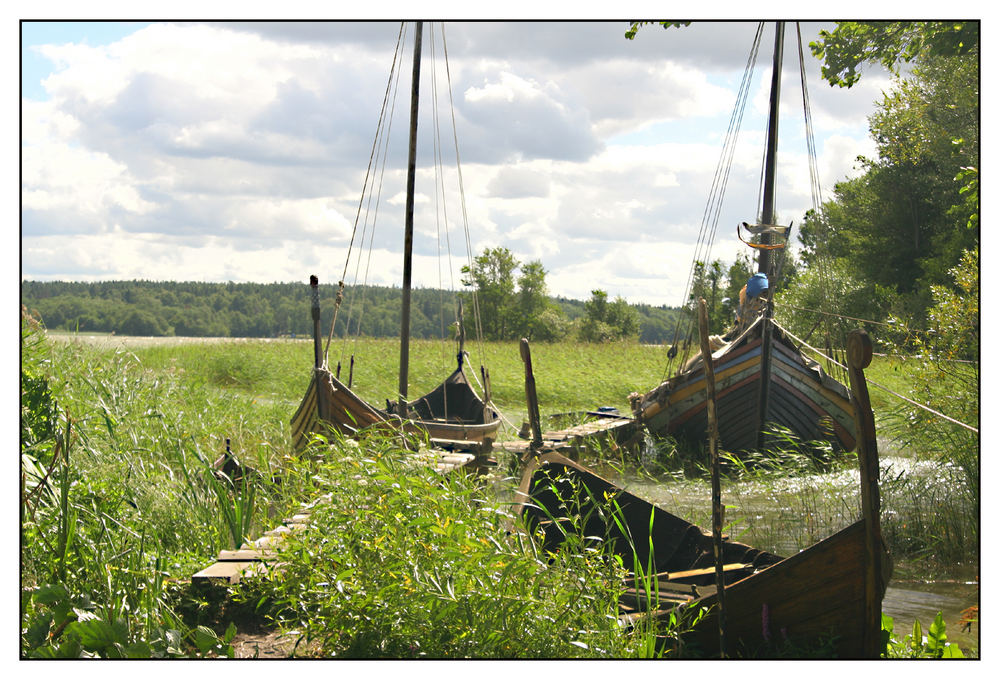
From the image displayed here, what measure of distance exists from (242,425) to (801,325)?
15.8 m

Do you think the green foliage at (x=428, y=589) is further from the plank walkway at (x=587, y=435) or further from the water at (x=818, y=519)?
the plank walkway at (x=587, y=435)

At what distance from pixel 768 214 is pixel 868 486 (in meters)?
7.40

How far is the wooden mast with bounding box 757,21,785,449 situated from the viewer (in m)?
9.59

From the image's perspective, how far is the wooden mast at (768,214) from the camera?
959cm

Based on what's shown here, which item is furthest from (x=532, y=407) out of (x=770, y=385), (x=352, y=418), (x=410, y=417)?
(x=770, y=385)

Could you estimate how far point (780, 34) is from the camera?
9.46 meters

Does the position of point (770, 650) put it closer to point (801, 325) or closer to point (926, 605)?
point (926, 605)

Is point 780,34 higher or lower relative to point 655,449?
higher

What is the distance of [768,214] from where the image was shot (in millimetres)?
10164

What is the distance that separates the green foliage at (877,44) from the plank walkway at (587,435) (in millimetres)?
5246

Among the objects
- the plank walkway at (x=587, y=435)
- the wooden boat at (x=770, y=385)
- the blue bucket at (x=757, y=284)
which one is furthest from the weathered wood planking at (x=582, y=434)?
the blue bucket at (x=757, y=284)

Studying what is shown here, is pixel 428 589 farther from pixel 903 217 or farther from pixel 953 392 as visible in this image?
pixel 903 217

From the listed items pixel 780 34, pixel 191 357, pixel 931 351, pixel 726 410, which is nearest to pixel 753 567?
pixel 931 351

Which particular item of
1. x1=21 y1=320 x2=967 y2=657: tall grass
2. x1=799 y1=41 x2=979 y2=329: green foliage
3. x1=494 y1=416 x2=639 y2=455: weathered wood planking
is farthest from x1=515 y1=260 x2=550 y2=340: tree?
x1=21 y1=320 x2=967 y2=657: tall grass
